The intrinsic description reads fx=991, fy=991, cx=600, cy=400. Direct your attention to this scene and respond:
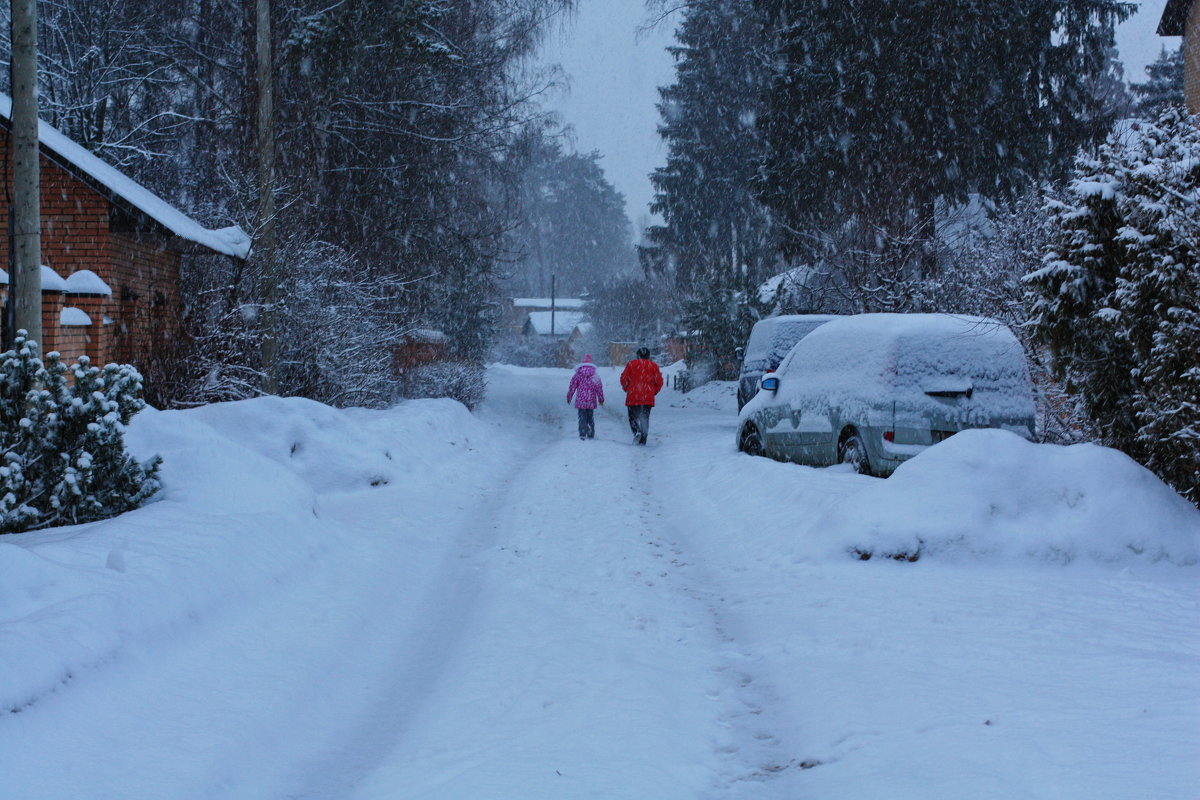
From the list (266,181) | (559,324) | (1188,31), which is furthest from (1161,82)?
(559,324)

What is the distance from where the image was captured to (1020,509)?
7.72m

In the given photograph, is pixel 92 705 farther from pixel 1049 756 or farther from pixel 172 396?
pixel 172 396

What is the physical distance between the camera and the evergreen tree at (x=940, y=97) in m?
21.6

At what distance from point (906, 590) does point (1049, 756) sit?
3067mm

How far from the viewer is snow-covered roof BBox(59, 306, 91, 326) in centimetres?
1296

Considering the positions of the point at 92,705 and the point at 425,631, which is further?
the point at 425,631

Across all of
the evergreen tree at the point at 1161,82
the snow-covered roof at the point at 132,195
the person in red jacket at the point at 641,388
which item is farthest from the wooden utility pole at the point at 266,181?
the evergreen tree at the point at 1161,82

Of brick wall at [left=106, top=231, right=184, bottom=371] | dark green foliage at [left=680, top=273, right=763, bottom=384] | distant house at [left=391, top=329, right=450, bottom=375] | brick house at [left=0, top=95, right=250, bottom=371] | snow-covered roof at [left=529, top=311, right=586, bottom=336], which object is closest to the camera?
brick house at [left=0, top=95, right=250, bottom=371]

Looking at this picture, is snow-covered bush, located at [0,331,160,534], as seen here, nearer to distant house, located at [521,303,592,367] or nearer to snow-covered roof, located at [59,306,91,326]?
snow-covered roof, located at [59,306,91,326]

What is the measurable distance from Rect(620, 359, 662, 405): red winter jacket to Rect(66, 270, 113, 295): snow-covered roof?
27.4ft

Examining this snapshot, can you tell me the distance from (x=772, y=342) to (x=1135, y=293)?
1114 cm

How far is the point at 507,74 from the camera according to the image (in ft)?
70.0

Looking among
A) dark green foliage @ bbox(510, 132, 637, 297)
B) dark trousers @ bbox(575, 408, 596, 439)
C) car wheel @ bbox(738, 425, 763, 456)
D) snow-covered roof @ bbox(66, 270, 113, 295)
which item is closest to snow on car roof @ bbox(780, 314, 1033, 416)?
car wheel @ bbox(738, 425, 763, 456)

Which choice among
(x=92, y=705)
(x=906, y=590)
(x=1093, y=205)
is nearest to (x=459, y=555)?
(x=906, y=590)
